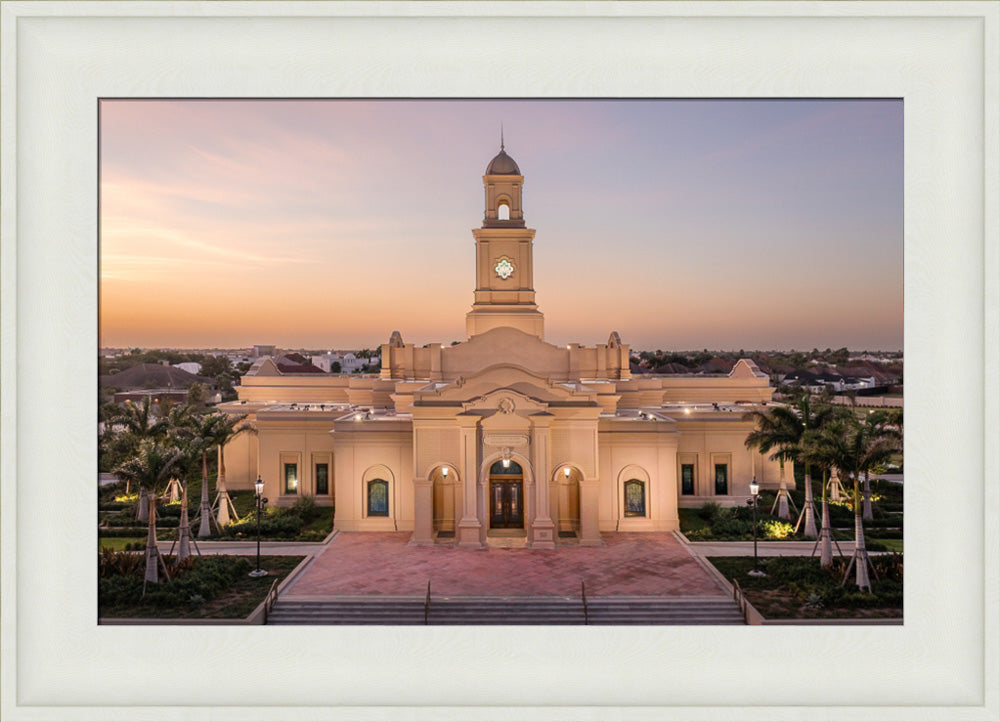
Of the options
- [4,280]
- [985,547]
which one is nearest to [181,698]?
[4,280]

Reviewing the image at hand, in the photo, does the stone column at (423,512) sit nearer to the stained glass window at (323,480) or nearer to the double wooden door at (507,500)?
the double wooden door at (507,500)

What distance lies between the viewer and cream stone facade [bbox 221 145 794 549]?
21.6 metres

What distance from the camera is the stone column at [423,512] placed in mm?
21859

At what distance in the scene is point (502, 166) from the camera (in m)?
30.5

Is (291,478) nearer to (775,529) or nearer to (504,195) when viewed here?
(504,195)

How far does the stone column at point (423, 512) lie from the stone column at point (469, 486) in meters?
1.17

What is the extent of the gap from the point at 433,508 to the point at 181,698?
12.7 metres

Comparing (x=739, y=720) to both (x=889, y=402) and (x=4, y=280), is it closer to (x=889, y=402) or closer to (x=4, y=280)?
(x=4, y=280)

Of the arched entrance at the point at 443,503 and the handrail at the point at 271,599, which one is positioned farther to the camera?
the arched entrance at the point at 443,503

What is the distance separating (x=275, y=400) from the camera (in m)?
36.2

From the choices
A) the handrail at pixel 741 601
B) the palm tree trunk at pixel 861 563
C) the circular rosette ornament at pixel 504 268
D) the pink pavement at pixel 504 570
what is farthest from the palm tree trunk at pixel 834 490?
the circular rosette ornament at pixel 504 268

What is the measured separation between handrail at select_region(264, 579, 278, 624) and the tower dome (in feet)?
74.0

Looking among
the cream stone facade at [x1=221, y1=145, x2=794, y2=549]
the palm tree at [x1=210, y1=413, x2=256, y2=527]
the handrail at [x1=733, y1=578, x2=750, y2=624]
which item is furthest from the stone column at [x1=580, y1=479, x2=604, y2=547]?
the palm tree at [x1=210, y1=413, x2=256, y2=527]

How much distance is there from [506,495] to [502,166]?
58.3 feet
